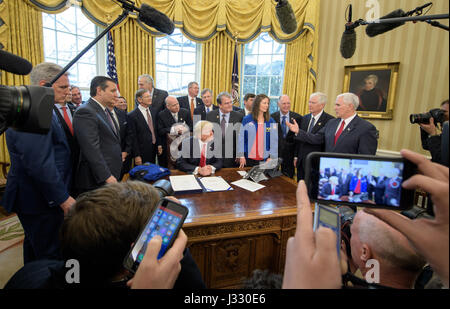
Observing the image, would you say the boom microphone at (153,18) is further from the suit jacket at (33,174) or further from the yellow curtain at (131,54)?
the yellow curtain at (131,54)

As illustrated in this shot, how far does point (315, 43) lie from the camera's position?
503 centimetres

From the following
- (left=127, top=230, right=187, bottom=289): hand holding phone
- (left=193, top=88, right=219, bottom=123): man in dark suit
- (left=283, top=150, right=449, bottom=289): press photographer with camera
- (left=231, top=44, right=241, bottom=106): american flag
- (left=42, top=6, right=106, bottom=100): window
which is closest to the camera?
(left=283, top=150, right=449, bottom=289): press photographer with camera

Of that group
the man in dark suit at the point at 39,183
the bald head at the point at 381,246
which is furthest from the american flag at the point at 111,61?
the bald head at the point at 381,246

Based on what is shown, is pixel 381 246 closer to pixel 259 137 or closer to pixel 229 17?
pixel 259 137

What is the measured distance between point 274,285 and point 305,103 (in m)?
5.36

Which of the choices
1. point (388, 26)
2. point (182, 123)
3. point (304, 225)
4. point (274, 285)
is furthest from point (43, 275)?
point (182, 123)

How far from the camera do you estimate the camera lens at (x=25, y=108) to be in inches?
29.0

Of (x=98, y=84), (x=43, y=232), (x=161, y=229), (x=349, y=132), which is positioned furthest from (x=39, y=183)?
(x=349, y=132)

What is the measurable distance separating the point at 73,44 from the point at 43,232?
13.4 ft

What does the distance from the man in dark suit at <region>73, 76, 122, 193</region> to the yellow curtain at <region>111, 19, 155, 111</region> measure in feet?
9.23

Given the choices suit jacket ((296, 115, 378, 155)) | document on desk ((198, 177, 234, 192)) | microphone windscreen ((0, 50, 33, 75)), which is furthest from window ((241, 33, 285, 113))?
microphone windscreen ((0, 50, 33, 75))

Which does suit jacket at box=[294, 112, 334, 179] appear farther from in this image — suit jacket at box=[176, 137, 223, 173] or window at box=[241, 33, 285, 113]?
window at box=[241, 33, 285, 113]

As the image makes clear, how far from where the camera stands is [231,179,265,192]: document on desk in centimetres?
209

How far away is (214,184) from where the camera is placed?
2168mm
